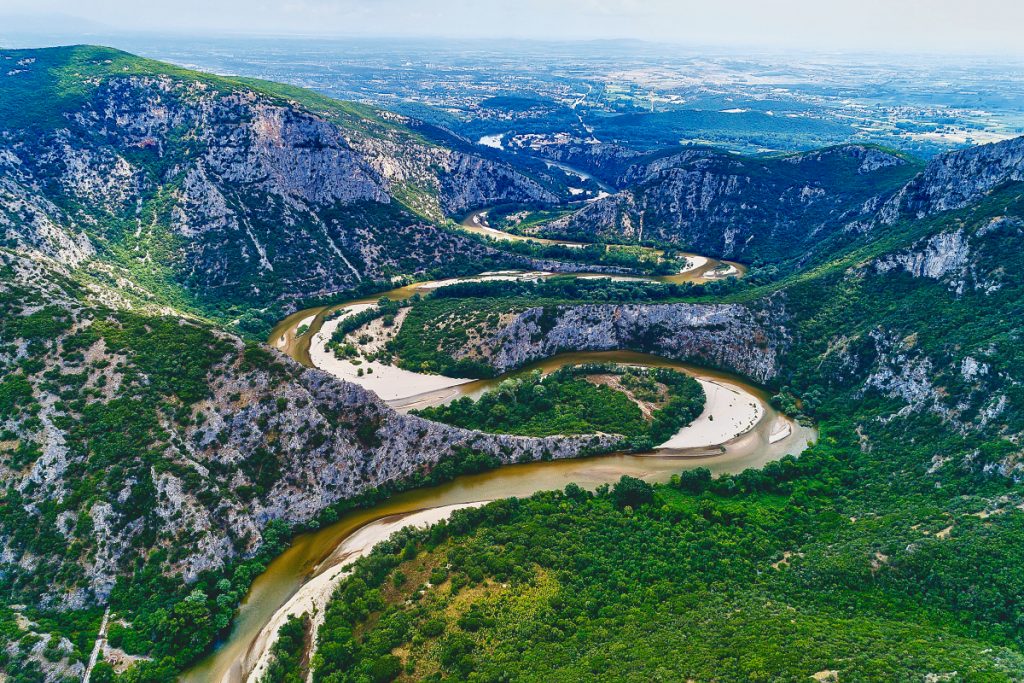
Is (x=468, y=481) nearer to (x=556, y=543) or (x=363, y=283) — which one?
(x=556, y=543)

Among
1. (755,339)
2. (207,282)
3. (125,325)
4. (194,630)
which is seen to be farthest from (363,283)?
(194,630)

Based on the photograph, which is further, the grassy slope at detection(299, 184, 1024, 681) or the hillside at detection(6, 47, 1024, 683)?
the hillside at detection(6, 47, 1024, 683)

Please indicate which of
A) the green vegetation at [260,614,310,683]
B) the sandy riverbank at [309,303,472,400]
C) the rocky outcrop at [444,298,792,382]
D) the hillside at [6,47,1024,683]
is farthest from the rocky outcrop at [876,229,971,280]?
the green vegetation at [260,614,310,683]

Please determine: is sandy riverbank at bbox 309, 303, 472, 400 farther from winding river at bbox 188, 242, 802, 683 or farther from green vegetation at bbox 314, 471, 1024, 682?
green vegetation at bbox 314, 471, 1024, 682

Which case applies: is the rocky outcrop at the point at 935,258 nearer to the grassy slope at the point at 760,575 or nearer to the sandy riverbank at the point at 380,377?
the grassy slope at the point at 760,575

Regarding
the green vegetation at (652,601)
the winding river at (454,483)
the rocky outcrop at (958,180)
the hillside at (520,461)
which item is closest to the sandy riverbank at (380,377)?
the winding river at (454,483)
